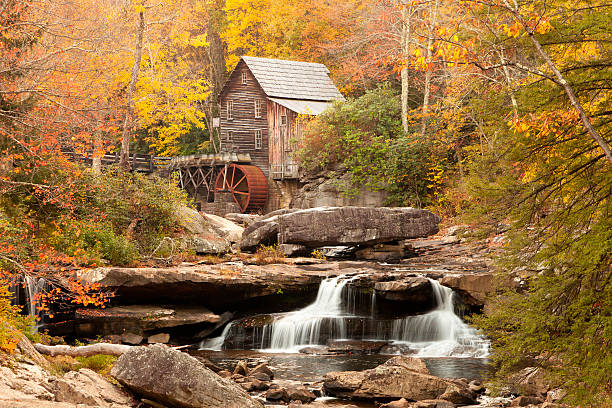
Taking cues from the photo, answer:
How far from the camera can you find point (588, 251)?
580cm

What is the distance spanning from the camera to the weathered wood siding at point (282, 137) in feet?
106

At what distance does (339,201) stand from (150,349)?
72.9 feet

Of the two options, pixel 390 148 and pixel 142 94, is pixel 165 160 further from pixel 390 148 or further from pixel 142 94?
pixel 390 148

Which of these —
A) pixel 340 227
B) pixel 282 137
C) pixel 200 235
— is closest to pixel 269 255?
pixel 340 227

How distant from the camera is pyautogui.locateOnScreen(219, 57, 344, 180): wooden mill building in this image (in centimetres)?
3300

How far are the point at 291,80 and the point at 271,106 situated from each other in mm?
1908

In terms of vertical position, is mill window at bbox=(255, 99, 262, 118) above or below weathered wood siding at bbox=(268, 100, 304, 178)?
above

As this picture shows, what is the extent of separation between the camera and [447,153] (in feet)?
88.3

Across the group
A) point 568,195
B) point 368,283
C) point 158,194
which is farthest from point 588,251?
point 158,194

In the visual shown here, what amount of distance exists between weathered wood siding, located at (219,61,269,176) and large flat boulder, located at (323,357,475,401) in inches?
988

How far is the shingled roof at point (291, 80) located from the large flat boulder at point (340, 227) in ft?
50.2

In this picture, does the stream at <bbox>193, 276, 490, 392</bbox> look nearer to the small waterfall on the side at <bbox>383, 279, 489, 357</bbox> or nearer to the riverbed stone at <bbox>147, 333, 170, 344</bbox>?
the small waterfall on the side at <bbox>383, 279, 489, 357</bbox>

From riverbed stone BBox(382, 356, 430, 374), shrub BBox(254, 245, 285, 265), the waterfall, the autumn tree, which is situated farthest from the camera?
shrub BBox(254, 245, 285, 265)

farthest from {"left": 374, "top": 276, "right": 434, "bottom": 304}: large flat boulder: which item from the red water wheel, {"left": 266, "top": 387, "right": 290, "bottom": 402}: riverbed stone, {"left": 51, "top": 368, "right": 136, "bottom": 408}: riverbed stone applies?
the red water wheel
